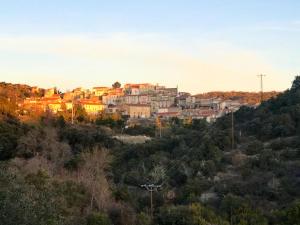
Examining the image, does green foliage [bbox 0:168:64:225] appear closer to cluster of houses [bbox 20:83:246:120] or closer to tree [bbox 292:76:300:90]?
tree [bbox 292:76:300:90]

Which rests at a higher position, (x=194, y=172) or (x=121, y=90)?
(x=121, y=90)

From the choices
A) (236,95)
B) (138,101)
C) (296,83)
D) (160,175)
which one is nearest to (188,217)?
(160,175)

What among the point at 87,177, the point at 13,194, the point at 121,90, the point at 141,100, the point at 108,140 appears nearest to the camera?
the point at 13,194

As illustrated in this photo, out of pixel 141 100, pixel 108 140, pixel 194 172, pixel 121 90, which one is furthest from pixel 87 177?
pixel 121 90

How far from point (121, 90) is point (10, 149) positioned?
61.9 m

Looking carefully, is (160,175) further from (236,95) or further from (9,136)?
(236,95)

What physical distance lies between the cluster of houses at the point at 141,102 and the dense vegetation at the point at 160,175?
1132 inches

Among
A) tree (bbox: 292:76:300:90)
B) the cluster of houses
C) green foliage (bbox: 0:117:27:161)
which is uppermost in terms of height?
tree (bbox: 292:76:300:90)

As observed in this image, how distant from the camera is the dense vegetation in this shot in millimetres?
16422

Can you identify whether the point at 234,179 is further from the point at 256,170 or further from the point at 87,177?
the point at 87,177

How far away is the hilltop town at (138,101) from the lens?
69.5 metres

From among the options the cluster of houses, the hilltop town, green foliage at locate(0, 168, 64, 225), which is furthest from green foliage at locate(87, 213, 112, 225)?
the cluster of houses

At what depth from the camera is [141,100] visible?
81.8 m

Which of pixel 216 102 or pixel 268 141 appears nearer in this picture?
pixel 268 141
